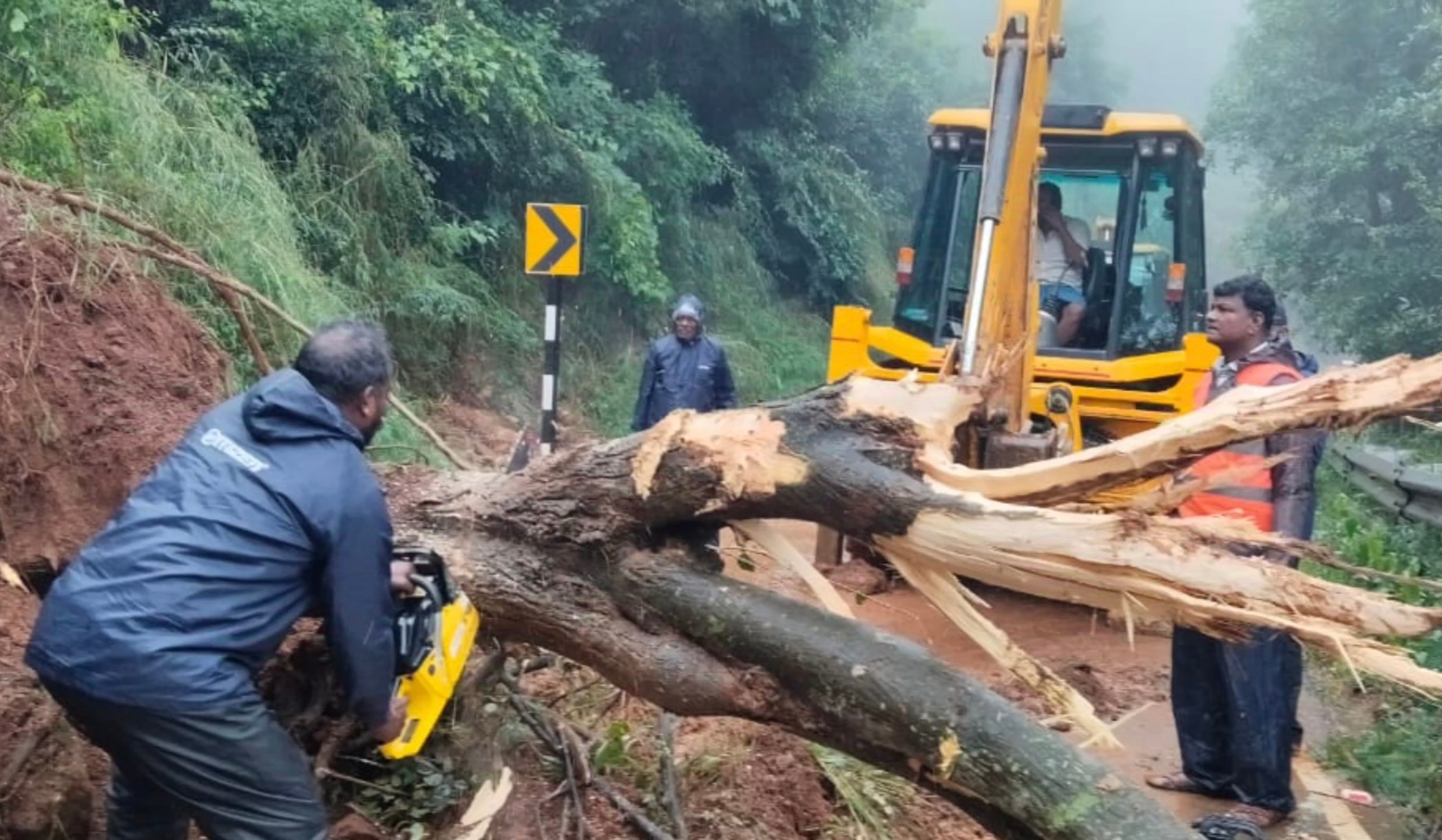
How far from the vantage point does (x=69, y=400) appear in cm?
451

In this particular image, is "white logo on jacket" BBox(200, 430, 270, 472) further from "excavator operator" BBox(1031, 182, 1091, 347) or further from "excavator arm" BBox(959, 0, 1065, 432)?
"excavator operator" BBox(1031, 182, 1091, 347)

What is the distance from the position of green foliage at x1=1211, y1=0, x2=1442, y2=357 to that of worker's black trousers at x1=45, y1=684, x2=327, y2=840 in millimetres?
15722

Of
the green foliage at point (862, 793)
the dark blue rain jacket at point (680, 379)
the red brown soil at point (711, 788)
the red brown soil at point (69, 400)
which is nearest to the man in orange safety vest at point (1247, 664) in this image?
the red brown soil at point (711, 788)

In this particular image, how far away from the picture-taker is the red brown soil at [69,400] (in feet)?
14.1

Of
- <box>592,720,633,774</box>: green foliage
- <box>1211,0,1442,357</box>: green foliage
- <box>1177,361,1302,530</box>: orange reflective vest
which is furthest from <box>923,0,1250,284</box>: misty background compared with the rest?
<box>592,720,633,774</box>: green foliage

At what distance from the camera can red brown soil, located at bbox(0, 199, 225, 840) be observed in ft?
14.1

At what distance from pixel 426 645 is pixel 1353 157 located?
17.7 metres

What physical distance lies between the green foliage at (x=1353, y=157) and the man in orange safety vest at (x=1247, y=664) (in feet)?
40.9

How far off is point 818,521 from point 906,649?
16.1 inches

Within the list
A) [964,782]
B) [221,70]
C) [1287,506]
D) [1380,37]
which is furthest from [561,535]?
[1380,37]

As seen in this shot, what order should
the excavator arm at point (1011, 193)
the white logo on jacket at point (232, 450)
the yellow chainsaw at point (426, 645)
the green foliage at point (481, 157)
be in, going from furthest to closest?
the green foliage at point (481, 157), the excavator arm at point (1011, 193), the yellow chainsaw at point (426, 645), the white logo on jacket at point (232, 450)

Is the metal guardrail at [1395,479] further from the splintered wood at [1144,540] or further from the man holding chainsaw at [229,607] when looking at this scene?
the man holding chainsaw at [229,607]

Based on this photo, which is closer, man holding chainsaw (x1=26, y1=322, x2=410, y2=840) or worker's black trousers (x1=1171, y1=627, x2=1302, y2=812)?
man holding chainsaw (x1=26, y1=322, x2=410, y2=840)

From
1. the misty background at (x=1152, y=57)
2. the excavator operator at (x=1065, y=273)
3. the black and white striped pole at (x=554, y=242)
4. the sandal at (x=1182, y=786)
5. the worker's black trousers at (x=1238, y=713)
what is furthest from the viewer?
the misty background at (x=1152, y=57)
